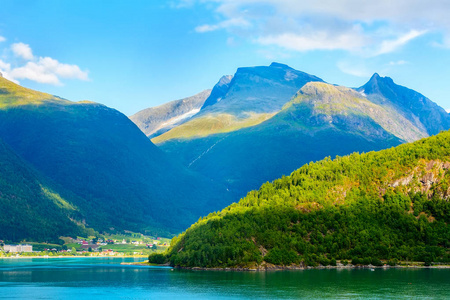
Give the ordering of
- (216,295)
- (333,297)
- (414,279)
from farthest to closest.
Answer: (414,279) < (216,295) < (333,297)

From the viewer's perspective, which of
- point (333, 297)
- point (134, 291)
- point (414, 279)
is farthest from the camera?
point (414, 279)

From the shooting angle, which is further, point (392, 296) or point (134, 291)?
point (134, 291)

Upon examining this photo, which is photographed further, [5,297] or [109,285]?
[109,285]

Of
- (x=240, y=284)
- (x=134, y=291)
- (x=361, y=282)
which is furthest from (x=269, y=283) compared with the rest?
(x=134, y=291)

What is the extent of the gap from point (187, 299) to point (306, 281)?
147 ft

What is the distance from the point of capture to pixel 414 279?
190 metres

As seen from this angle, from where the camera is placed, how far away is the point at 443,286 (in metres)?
170

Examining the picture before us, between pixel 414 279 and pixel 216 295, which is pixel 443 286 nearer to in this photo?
pixel 414 279

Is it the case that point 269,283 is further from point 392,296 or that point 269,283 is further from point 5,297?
point 5,297

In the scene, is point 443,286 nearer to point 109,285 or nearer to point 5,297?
point 109,285

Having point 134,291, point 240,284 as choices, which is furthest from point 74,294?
point 240,284

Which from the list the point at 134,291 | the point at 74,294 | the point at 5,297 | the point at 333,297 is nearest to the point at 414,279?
the point at 333,297

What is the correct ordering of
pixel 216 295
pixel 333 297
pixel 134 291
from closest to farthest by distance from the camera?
pixel 333 297 → pixel 216 295 → pixel 134 291

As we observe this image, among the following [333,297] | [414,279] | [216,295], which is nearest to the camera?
[333,297]
